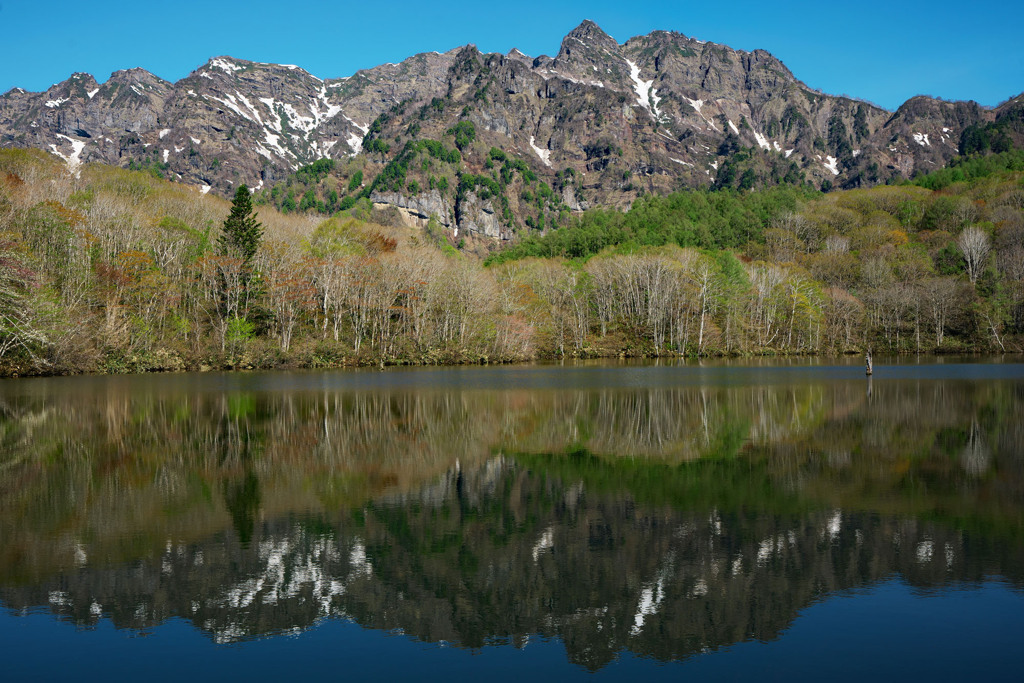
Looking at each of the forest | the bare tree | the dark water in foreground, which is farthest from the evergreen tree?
the bare tree

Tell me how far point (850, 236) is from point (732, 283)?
48.8m

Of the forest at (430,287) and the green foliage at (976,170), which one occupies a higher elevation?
the green foliage at (976,170)

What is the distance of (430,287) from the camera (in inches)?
3034

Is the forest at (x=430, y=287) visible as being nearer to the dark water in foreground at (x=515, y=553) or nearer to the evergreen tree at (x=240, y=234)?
the evergreen tree at (x=240, y=234)

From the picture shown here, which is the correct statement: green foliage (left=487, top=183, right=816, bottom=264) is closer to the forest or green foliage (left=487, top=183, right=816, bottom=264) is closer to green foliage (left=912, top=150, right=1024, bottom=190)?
the forest

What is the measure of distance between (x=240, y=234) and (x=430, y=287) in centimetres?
1976

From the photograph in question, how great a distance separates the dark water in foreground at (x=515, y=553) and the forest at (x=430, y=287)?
34286 millimetres

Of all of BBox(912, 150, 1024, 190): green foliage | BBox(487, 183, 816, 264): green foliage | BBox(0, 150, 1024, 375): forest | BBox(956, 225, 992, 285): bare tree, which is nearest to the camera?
BBox(0, 150, 1024, 375): forest

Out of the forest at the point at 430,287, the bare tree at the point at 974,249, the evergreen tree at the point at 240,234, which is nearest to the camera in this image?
the forest at the point at 430,287

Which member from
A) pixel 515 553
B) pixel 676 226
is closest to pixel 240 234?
pixel 515 553

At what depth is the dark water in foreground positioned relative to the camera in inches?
337

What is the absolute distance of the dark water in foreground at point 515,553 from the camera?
8.55 metres

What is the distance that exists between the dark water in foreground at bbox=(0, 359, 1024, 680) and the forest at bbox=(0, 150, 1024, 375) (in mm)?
34286

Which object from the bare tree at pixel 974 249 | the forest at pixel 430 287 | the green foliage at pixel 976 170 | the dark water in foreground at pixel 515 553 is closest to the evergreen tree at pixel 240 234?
the forest at pixel 430 287
